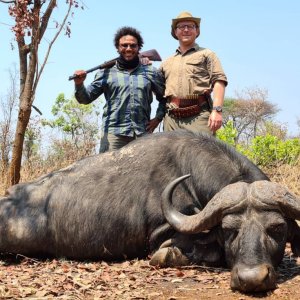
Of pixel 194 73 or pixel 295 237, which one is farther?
pixel 194 73

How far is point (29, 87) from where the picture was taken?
700 cm

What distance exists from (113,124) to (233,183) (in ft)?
6.79

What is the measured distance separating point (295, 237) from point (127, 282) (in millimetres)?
1470

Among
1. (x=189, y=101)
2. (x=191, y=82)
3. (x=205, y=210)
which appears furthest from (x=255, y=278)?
(x=191, y=82)

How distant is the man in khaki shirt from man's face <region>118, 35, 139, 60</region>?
486 millimetres

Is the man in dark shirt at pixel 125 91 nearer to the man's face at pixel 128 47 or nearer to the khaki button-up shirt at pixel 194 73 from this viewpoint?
the man's face at pixel 128 47

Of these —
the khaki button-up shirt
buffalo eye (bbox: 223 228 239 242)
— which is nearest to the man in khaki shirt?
the khaki button-up shirt

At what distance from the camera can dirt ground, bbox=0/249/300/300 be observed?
158 inches

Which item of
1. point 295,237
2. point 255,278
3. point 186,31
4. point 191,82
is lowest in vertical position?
point 255,278

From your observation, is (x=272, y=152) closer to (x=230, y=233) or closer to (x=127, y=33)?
(x=127, y=33)

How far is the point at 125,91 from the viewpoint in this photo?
6344 mm

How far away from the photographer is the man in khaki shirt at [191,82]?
6.38 metres

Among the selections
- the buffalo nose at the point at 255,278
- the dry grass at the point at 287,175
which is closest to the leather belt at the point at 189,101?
the buffalo nose at the point at 255,278

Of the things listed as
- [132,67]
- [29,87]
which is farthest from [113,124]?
[29,87]
